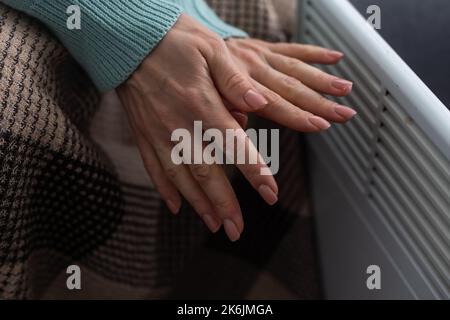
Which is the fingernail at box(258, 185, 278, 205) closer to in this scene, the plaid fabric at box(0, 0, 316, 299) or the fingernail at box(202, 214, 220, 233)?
the fingernail at box(202, 214, 220, 233)

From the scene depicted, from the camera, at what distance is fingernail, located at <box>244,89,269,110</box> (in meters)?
0.57

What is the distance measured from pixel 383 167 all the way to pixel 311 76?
0.42 feet

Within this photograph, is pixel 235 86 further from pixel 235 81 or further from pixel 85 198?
pixel 85 198

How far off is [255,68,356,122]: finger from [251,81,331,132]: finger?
17 mm

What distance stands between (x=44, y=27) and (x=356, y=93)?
1.18 ft

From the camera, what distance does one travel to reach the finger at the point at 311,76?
2.00 feet

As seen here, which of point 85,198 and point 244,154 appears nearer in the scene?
point 244,154

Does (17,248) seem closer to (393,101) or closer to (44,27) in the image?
(44,27)

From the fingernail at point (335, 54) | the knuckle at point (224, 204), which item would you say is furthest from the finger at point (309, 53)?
the knuckle at point (224, 204)

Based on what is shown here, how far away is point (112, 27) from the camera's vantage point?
596 millimetres

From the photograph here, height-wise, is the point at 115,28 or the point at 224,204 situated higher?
the point at 115,28

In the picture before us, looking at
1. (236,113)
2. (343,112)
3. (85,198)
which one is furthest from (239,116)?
(85,198)

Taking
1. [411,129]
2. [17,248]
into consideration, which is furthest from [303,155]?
[17,248]

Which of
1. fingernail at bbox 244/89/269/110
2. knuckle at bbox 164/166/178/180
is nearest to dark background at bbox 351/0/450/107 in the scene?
fingernail at bbox 244/89/269/110
